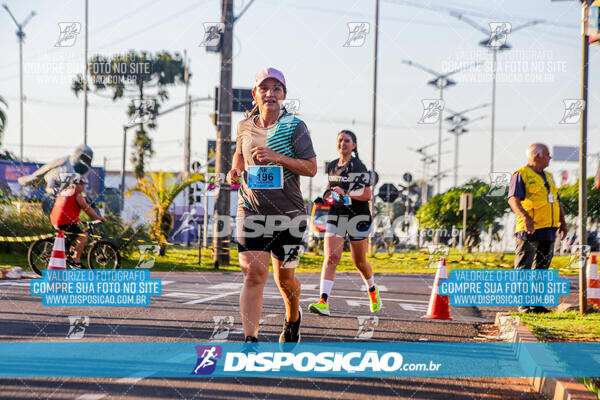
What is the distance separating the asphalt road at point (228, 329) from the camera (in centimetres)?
429

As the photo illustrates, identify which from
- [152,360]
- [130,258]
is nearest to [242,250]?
[152,360]

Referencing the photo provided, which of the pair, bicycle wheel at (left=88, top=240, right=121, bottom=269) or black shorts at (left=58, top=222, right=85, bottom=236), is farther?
bicycle wheel at (left=88, top=240, right=121, bottom=269)

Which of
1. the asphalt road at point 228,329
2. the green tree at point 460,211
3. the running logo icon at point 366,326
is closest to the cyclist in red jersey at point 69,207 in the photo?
the asphalt road at point 228,329

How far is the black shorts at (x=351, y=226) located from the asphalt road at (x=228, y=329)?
3.26 ft

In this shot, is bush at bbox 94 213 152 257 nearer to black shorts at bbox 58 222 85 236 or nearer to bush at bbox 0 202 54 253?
bush at bbox 0 202 54 253

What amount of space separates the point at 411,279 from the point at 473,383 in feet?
35.2

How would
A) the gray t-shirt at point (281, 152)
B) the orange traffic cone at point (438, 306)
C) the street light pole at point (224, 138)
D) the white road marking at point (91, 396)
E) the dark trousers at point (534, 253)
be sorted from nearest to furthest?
1. the white road marking at point (91, 396)
2. the gray t-shirt at point (281, 152)
3. the orange traffic cone at point (438, 306)
4. the dark trousers at point (534, 253)
5. the street light pole at point (224, 138)

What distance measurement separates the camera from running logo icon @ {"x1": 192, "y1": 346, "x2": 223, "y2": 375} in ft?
15.6

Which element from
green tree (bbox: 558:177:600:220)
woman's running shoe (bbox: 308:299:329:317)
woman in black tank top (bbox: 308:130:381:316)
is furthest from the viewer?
green tree (bbox: 558:177:600:220)

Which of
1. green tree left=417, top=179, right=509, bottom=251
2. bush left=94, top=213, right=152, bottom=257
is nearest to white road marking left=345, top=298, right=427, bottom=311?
bush left=94, top=213, right=152, bottom=257

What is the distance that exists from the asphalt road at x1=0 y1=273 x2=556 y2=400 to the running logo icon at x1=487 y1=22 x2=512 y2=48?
334cm

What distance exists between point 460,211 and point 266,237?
16.8 metres

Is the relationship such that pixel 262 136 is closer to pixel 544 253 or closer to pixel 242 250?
pixel 242 250

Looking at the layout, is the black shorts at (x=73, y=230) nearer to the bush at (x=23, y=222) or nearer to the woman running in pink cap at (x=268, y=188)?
the bush at (x=23, y=222)
